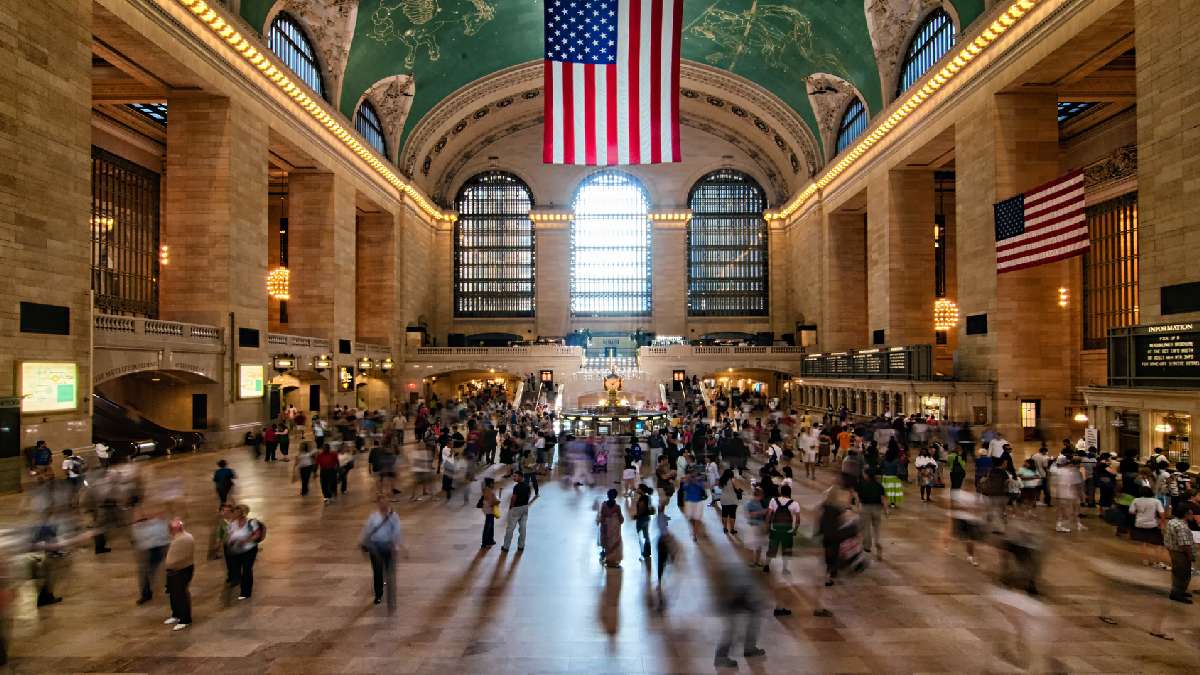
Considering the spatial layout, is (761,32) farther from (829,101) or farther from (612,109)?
(612,109)

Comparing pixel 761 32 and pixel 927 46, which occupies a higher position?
pixel 761 32

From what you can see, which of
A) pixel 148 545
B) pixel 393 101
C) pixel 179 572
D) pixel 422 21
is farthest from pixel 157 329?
pixel 393 101

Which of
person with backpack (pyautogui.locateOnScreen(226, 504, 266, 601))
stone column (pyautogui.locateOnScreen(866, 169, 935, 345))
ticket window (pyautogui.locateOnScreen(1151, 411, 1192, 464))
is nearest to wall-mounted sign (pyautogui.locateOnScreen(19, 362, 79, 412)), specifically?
person with backpack (pyautogui.locateOnScreen(226, 504, 266, 601))

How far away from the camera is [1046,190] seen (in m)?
17.2

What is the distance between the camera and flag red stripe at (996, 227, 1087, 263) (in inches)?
642

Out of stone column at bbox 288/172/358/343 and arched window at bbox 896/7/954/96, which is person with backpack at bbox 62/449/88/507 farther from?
arched window at bbox 896/7/954/96

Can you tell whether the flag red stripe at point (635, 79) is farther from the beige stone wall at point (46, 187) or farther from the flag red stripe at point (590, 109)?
the beige stone wall at point (46, 187)

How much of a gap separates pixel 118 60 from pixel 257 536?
17106mm

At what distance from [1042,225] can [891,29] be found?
1215cm

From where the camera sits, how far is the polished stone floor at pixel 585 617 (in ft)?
19.7

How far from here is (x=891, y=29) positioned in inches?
1030

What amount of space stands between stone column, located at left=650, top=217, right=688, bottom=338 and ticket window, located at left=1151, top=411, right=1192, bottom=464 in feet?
110

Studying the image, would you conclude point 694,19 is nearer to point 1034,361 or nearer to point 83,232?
point 1034,361

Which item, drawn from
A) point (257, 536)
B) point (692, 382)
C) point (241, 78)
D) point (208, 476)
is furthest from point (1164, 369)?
point (241, 78)
